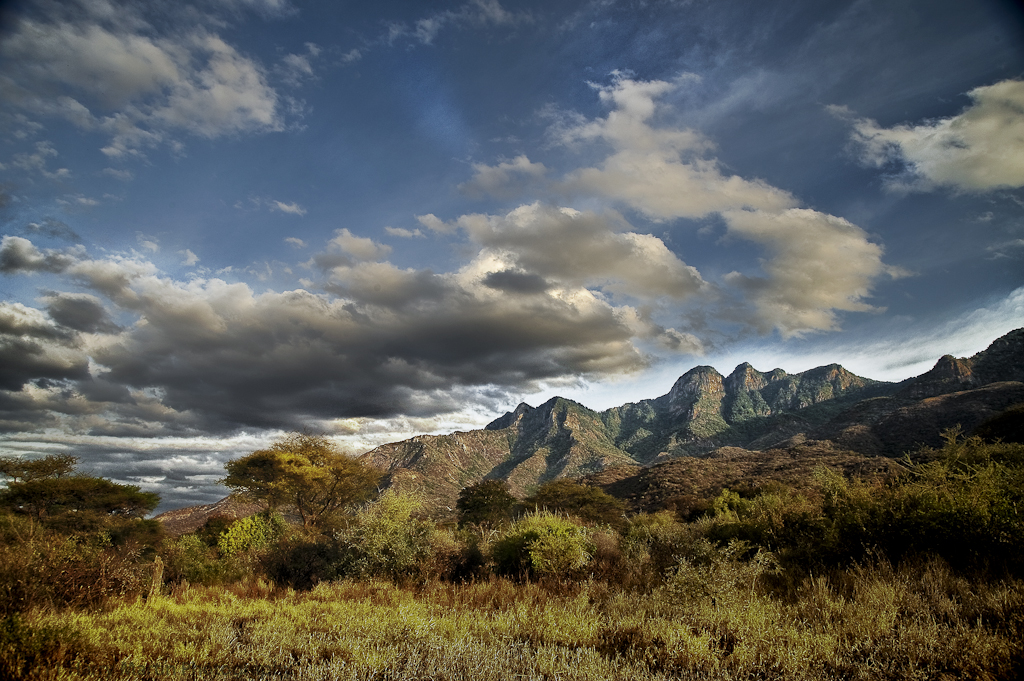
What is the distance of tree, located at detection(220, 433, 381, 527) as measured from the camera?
42375 millimetres

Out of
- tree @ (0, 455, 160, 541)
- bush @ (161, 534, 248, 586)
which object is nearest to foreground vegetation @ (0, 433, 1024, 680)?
bush @ (161, 534, 248, 586)

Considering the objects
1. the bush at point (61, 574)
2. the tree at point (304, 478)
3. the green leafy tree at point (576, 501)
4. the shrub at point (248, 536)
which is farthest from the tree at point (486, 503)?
the bush at point (61, 574)

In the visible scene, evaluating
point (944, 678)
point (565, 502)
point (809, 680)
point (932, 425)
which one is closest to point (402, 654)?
point (809, 680)

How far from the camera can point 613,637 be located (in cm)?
741

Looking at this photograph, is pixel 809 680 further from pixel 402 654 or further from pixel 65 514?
pixel 65 514

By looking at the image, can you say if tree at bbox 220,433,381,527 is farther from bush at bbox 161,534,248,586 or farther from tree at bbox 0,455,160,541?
bush at bbox 161,534,248,586

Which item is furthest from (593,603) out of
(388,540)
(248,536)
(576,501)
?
(576,501)

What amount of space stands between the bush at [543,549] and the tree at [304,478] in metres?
30.0

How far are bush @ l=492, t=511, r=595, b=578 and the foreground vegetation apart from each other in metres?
0.06

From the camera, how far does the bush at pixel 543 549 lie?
13801 millimetres

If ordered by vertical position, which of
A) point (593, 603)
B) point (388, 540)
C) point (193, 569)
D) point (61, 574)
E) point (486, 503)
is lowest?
point (486, 503)

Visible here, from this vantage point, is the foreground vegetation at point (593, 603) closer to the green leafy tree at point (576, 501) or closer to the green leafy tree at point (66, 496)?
the green leafy tree at point (66, 496)

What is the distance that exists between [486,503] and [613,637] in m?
43.1

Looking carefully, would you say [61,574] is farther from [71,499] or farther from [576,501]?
[576,501]
